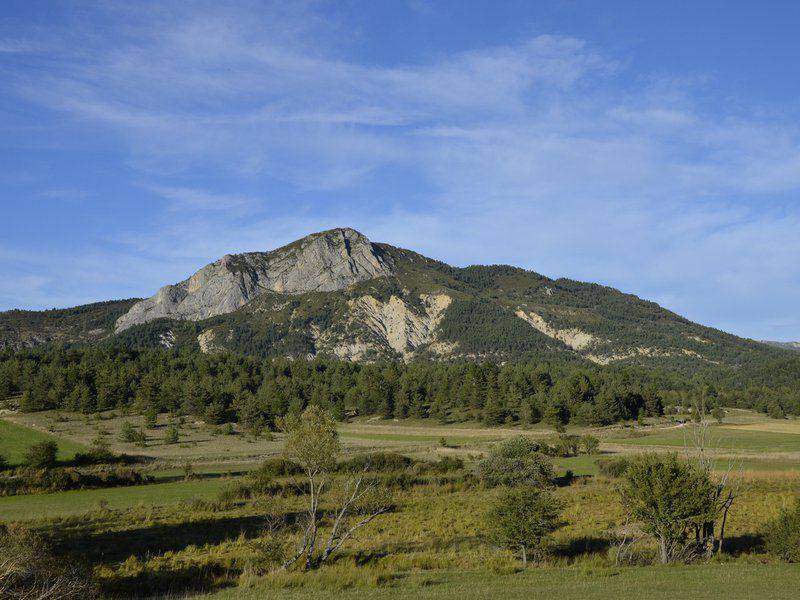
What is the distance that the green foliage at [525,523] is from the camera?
24312mm

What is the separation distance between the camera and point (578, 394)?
402 feet

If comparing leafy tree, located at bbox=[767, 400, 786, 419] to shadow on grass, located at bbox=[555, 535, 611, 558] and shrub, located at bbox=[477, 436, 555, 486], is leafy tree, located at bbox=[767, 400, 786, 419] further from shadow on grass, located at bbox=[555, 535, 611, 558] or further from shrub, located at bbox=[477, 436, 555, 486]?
shadow on grass, located at bbox=[555, 535, 611, 558]

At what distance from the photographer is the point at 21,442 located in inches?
2650

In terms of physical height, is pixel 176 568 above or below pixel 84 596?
below

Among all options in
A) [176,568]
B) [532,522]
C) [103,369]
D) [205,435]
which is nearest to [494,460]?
[532,522]

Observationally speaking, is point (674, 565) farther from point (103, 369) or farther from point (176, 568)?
point (103, 369)

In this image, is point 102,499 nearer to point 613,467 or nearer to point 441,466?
point 441,466

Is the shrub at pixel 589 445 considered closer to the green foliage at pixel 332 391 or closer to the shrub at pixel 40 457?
the green foliage at pixel 332 391

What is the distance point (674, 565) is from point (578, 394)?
10477cm

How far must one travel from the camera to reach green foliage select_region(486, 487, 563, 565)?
24.3m

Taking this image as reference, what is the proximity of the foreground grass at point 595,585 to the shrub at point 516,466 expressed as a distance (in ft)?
94.4

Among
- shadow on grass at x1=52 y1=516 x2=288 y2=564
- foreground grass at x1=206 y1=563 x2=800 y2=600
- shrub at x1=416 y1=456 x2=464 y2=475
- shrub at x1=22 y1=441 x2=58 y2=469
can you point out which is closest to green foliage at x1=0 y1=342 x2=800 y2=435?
shrub at x1=22 y1=441 x2=58 y2=469

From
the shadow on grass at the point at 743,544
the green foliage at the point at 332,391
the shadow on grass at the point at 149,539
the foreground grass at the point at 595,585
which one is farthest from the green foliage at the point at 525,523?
the green foliage at the point at 332,391

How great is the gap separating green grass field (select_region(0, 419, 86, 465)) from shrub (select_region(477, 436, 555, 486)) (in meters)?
45.1
